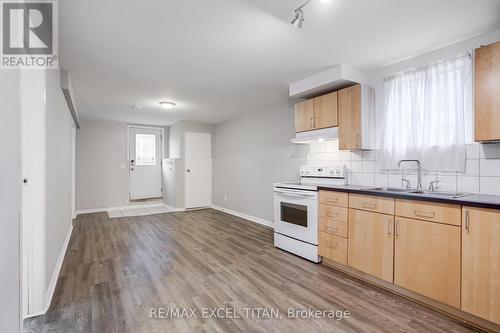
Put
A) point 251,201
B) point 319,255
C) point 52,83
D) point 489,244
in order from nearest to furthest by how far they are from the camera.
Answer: point 489,244 < point 52,83 < point 319,255 < point 251,201

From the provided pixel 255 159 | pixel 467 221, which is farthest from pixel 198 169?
pixel 467 221

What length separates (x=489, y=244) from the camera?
5.93 ft

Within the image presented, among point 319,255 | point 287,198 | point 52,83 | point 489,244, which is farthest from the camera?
point 287,198

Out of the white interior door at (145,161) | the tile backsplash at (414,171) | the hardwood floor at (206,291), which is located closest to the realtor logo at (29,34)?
the hardwood floor at (206,291)

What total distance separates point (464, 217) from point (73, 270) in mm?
3979

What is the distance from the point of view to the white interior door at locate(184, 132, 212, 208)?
6484mm

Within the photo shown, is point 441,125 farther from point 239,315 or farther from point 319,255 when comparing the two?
point 239,315

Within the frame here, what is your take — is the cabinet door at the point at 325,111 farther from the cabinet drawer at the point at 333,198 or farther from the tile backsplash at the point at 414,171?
the cabinet drawer at the point at 333,198

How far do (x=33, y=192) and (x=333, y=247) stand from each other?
3.03 m

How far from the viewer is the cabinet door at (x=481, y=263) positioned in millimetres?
1780

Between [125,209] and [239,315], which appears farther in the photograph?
[125,209]

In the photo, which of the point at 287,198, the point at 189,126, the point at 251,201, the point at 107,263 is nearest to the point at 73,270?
the point at 107,263

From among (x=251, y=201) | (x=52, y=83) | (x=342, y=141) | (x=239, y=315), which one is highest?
(x=52, y=83)

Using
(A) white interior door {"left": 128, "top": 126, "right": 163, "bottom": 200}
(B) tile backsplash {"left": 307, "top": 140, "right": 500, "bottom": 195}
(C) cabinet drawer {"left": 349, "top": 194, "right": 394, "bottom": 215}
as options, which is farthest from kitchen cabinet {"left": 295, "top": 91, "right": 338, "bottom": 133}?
(A) white interior door {"left": 128, "top": 126, "right": 163, "bottom": 200}
